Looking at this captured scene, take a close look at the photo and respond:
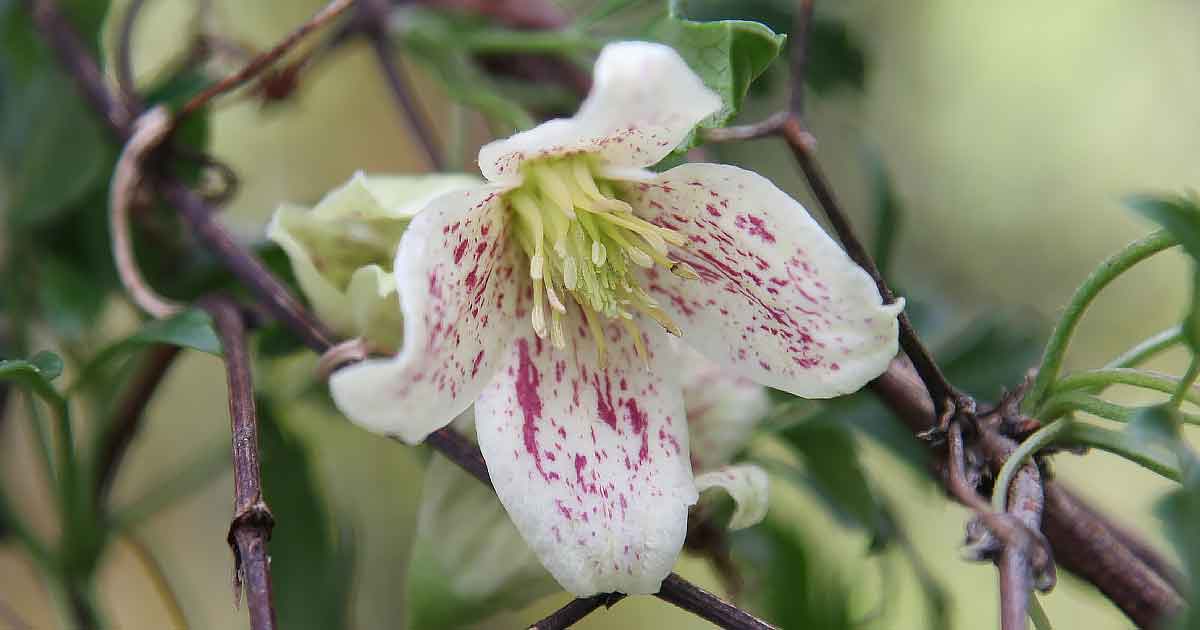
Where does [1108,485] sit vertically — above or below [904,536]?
below

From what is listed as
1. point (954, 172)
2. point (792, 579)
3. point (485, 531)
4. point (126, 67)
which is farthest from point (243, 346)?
point (954, 172)

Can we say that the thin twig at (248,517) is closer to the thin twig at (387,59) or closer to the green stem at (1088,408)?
the green stem at (1088,408)

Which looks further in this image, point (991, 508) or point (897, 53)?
point (897, 53)

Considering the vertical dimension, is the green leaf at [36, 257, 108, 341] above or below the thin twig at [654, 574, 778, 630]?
below

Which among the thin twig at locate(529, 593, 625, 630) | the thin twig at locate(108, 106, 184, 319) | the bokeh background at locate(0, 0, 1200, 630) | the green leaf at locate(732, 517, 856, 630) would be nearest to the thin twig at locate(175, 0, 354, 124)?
the thin twig at locate(108, 106, 184, 319)

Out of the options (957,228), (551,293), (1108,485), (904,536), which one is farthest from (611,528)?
(1108,485)

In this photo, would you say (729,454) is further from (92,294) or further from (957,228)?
(957,228)

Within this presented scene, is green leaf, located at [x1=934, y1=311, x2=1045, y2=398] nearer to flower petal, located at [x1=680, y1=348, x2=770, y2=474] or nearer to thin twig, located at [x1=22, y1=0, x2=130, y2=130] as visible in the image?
flower petal, located at [x1=680, y1=348, x2=770, y2=474]
